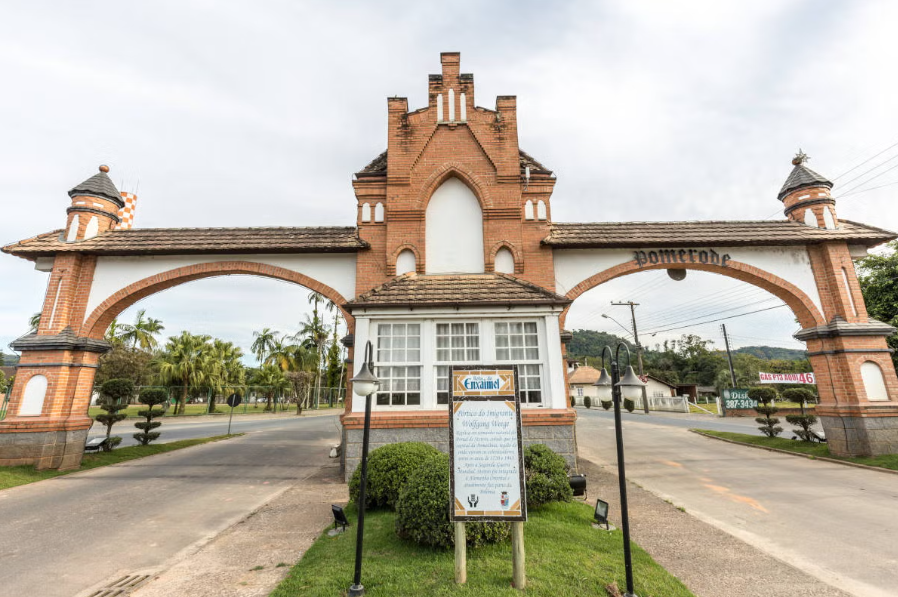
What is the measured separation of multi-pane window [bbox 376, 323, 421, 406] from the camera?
32.3 ft

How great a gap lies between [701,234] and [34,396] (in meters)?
19.6

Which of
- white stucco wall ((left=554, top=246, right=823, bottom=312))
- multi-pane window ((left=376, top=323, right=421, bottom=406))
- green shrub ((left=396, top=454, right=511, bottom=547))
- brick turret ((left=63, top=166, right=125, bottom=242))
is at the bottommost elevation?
green shrub ((left=396, top=454, right=511, bottom=547))

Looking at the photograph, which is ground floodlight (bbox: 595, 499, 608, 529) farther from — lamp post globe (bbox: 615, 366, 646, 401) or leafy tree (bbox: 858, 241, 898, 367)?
leafy tree (bbox: 858, 241, 898, 367)

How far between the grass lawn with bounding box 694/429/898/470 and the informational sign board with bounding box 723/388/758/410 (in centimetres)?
1667

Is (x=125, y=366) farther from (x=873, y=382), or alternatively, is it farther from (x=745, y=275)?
(x=873, y=382)

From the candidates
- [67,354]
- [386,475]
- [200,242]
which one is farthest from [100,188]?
[386,475]

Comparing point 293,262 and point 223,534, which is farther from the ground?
point 293,262

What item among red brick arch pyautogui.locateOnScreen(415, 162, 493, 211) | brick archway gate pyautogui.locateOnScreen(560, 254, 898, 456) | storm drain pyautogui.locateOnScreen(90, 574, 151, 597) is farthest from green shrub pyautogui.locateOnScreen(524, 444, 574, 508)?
red brick arch pyautogui.locateOnScreen(415, 162, 493, 211)

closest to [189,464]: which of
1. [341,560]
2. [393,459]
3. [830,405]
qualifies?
[393,459]

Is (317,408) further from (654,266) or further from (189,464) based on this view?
(654,266)

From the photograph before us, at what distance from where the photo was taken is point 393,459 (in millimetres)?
7277

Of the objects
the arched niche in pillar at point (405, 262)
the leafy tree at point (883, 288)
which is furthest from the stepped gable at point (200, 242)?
the leafy tree at point (883, 288)

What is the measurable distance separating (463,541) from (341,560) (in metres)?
1.76

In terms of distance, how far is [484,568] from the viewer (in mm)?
4539
